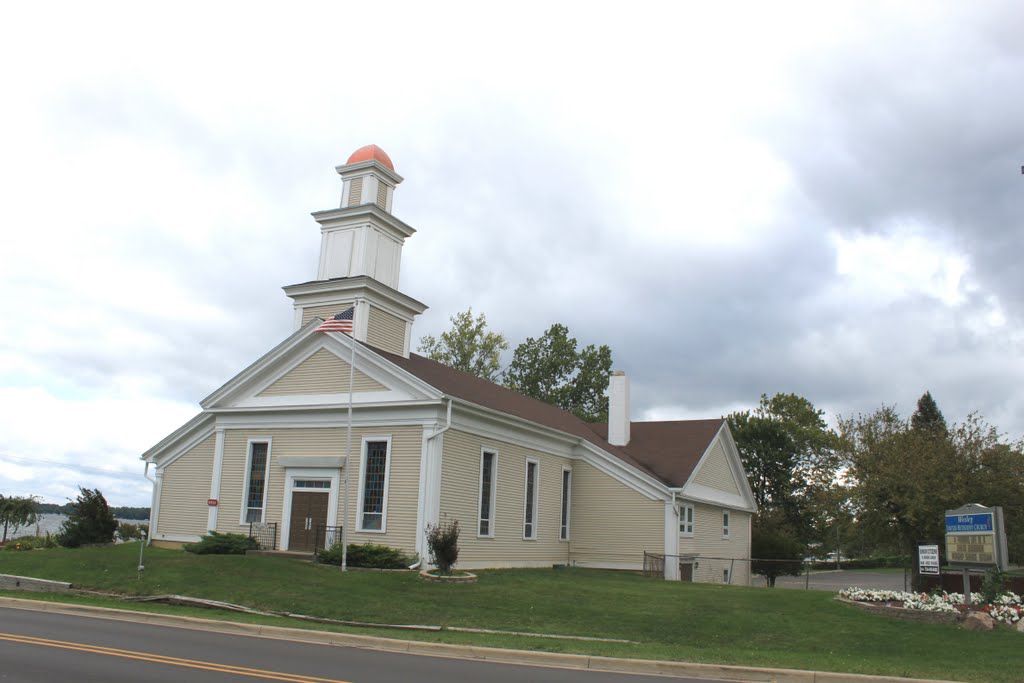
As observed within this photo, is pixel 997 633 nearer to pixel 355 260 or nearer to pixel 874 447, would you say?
pixel 874 447

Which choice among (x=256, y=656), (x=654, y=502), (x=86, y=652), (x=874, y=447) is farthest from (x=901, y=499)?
(x=86, y=652)

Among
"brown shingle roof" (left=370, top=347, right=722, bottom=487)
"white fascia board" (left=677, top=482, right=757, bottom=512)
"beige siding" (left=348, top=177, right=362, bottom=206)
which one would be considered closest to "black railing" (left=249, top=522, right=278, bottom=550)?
"brown shingle roof" (left=370, top=347, right=722, bottom=487)

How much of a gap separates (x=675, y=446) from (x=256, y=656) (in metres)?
26.0

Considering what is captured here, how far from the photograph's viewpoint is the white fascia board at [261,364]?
93.2 ft

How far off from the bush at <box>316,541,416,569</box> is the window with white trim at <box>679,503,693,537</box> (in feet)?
42.2

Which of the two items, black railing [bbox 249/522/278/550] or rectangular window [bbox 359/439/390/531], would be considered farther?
black railing [bbox 249/522/278/550]

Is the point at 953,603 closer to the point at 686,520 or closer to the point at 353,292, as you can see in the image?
the point at 686,520

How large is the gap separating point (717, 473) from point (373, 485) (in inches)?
685

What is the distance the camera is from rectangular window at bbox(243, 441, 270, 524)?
28.4m

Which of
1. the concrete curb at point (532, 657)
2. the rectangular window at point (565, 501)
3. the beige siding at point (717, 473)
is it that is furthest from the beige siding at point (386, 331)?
the concrete curb at point (532, 657)

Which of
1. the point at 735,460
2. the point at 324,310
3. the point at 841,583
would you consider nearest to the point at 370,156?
the point at 324,310

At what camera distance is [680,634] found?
17.1 m

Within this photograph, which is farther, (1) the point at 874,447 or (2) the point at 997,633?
(1) the point at 874,447

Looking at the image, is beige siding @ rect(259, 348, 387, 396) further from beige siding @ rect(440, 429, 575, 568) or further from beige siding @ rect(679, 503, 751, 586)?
beige siding @ rect(679, 503, 751, 586)
